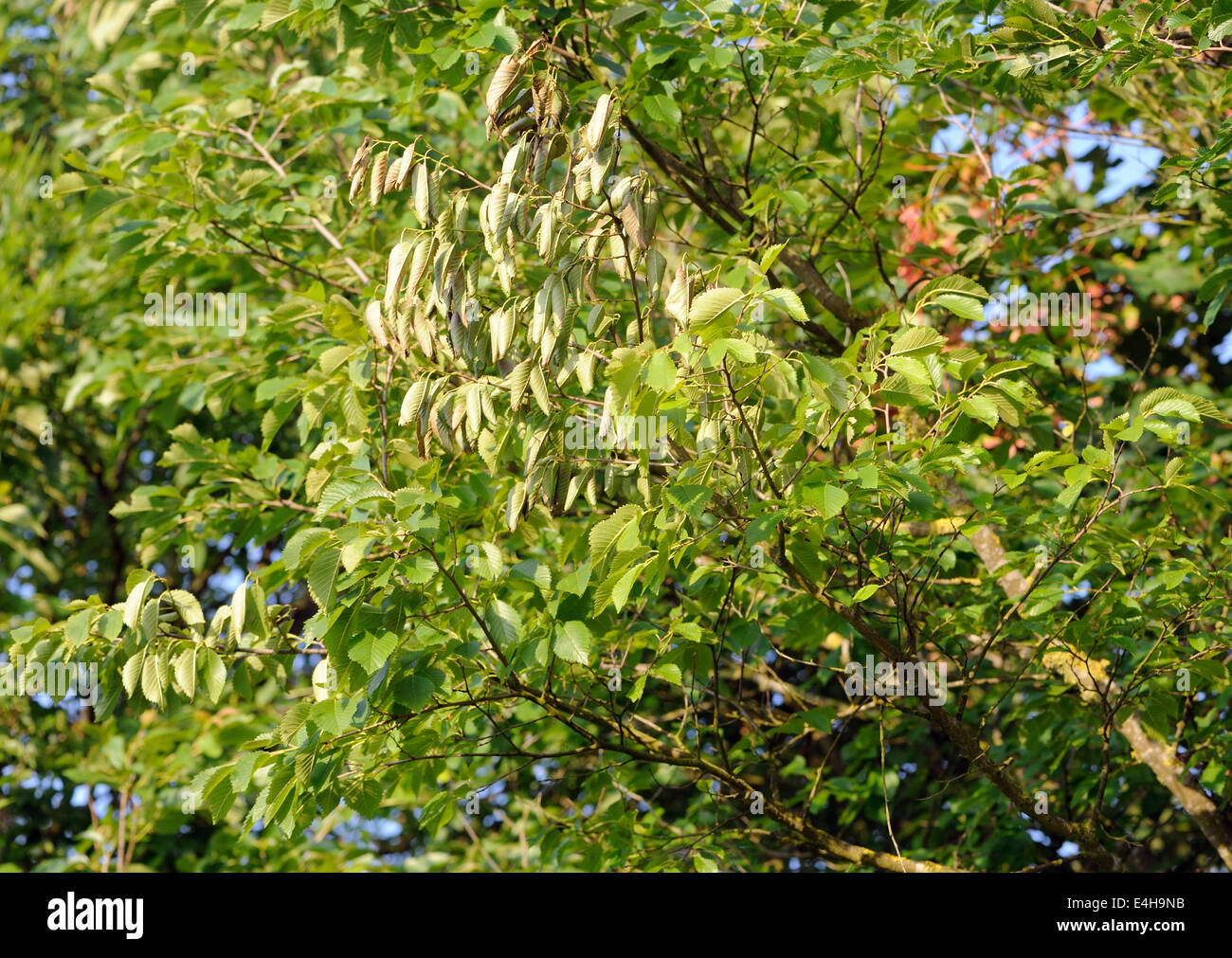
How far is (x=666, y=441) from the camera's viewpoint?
2.52 meters

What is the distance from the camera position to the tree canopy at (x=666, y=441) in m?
2.43

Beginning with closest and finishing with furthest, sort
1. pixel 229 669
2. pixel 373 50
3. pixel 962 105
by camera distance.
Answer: pixel 229 669
pixel 373 50
pixel 962 105

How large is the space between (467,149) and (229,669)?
2935mm

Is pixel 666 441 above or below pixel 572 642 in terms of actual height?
above

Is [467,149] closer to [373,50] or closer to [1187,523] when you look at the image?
[373,50]

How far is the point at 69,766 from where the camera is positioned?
5.98 m

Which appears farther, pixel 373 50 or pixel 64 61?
pixel 64 61

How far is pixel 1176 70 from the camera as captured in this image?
414cm

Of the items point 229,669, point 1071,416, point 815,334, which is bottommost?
point 229,669

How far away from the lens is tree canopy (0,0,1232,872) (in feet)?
7.97

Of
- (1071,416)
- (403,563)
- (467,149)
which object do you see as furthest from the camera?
(467,149)
